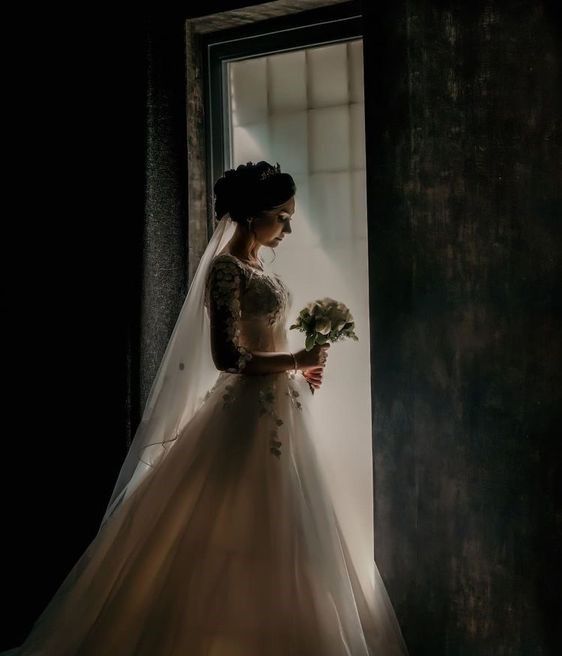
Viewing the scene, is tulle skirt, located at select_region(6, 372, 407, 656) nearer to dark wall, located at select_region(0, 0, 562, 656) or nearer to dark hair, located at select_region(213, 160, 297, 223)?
dark wall, located at select_region(0, 0, 562, 656)

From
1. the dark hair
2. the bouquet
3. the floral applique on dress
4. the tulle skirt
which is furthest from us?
the dark hair

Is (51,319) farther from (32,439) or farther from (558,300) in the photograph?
(558,300)

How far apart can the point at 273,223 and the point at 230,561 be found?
1.25 meters

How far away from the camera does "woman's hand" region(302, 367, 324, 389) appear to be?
102 inches

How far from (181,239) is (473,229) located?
1.31 m

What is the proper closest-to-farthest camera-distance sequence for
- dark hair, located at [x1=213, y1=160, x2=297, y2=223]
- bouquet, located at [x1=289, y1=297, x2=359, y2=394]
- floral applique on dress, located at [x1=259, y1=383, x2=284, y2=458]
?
1. floral applique on dress, located at [x1=259, y1=383, x2=284, y2=458]
2. bouquet, located at [x1=289, y1=297, x2=359, y2=394]
3. dark hair, located at [x1=213, y1=160, x2=297, y2=223]

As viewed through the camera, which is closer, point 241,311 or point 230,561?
point 230,561

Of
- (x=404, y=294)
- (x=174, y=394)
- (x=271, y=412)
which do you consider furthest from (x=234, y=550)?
(x=404, y=294)

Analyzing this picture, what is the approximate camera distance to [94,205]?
2.92 meters

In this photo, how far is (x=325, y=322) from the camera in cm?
244

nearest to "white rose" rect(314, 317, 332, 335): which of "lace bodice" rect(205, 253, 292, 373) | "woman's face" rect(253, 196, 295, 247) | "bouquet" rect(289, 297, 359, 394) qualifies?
"bouquet" rect(289, 297, 359, 394)

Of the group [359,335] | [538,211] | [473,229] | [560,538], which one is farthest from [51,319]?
[560,538]

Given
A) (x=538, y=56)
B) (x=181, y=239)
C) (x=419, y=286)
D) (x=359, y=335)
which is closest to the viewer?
(x=538, y=56)

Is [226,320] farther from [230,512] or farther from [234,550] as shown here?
[234,550]
